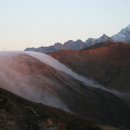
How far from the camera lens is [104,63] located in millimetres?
59875

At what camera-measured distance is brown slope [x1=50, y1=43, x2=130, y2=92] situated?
56.1 metres

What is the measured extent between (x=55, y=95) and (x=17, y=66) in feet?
18.4

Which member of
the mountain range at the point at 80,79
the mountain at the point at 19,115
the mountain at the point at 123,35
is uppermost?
the mountain at the point at 123,35

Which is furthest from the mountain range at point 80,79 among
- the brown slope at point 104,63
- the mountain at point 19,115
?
the mountain at point 19,115

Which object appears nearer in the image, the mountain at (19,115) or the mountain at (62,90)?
the mountain at (19,115)

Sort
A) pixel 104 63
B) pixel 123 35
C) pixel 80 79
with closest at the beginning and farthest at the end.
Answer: pixel 80 79 < pixel 104 63 < pixel 123 35

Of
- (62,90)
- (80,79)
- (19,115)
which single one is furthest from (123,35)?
(19,115)

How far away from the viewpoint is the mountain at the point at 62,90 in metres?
37.4

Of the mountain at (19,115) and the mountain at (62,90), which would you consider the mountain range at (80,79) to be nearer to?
the mountain at (62,90)

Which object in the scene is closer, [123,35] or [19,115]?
[19,115]

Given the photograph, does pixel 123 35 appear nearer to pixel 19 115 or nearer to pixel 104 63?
pixel 104 63

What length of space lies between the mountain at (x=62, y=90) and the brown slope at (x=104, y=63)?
2.51 meters

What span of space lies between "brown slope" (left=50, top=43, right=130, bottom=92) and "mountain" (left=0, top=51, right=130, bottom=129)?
8.24 ft

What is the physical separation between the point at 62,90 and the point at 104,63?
18.7 meters
